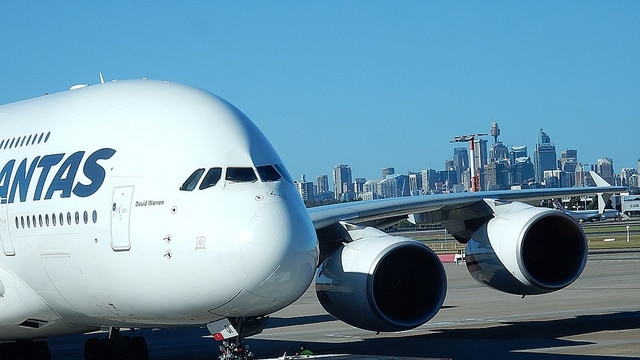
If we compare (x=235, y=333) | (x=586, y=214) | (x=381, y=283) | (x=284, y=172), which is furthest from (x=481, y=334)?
(x=586, y=214)

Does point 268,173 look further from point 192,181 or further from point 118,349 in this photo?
point 118,349

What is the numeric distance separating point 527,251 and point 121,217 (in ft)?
30.9

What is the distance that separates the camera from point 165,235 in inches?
551

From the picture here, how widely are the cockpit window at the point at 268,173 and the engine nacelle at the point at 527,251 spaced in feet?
23.7

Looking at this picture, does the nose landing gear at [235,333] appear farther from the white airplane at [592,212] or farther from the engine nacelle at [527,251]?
the white airplane at [592,212]

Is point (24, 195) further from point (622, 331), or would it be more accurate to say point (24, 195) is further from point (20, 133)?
point (622, 331)

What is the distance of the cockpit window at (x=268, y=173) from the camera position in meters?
14.3

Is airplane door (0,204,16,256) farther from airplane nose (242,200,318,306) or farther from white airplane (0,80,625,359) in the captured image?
airplane nose (242,200,318,306)

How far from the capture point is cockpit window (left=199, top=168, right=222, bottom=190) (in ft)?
46.5

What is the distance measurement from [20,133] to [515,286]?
916 cm

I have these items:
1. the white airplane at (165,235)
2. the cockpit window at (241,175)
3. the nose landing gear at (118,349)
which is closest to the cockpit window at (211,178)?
the white airplane at (165,235)

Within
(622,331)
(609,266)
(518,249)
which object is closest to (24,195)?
(518,249)

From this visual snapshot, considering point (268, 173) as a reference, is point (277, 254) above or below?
below

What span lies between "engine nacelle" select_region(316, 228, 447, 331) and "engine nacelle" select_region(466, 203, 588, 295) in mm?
2306
